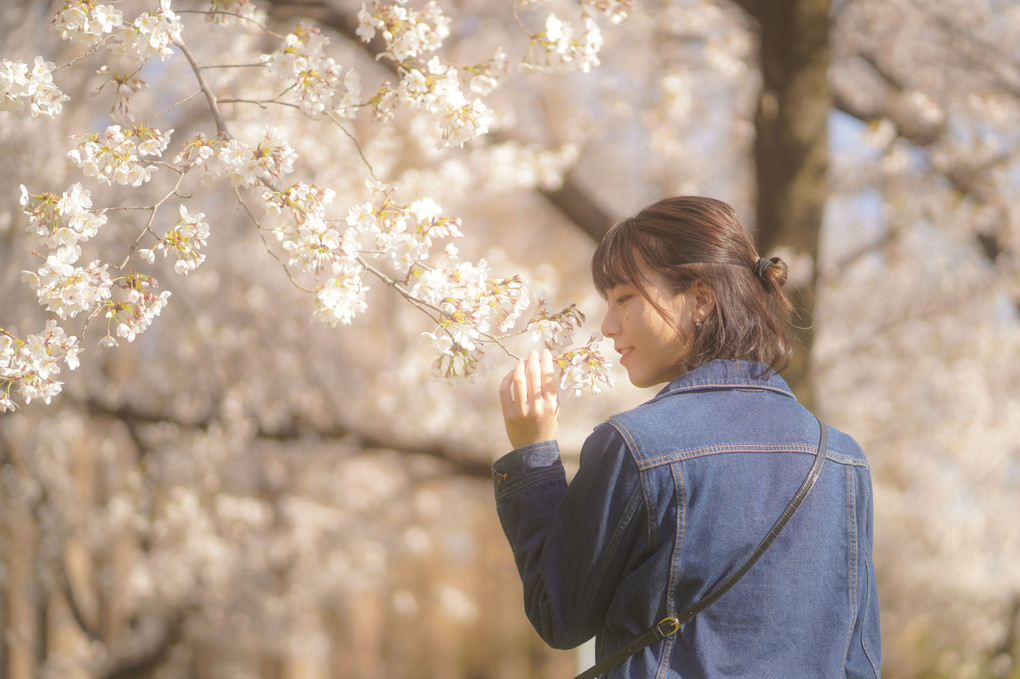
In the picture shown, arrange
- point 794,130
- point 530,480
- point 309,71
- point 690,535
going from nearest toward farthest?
point 690,535
point 530,480
point 309,71
point 794,130

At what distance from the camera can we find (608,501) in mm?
1312

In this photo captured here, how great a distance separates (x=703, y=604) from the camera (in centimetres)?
134

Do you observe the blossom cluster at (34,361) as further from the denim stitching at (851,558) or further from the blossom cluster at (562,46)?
the denim stitching at (851,558)

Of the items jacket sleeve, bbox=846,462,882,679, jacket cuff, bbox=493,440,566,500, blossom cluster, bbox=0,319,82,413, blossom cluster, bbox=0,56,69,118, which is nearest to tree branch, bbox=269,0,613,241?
blossom cluster, bbox=0,56,69,118

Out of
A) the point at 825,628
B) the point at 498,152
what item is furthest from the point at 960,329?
the point at 825,628

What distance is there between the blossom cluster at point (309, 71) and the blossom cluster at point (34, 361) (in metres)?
0.70

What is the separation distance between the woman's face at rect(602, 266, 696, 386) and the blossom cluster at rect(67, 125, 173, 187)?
2.95ft

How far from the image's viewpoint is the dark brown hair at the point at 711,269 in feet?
4.85

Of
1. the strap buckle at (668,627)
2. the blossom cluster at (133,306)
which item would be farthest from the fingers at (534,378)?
the blossom cluster at (133,306)

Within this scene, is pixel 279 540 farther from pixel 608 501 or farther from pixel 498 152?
pixel 608 501

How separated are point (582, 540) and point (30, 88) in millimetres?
1293

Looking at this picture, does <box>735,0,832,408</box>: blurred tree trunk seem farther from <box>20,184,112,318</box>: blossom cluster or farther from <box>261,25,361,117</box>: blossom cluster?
<box>20,184,112,318</box>: blossom cluster

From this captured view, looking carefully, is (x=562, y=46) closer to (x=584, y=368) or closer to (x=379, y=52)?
(x=584, y=368)

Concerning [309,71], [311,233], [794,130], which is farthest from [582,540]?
[794,130]
